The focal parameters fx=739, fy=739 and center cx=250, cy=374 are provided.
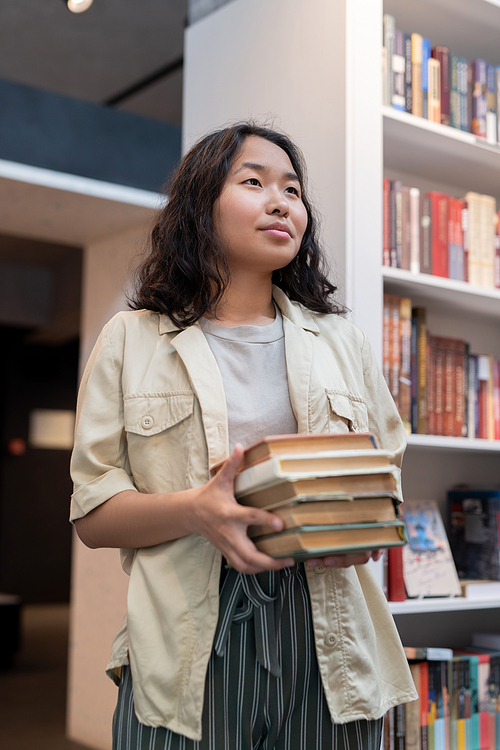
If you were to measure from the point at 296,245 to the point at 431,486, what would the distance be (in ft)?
4.12

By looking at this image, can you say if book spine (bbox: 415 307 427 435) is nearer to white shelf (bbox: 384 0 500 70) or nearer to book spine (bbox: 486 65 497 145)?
book spine (bbox: 486 65 497 145)

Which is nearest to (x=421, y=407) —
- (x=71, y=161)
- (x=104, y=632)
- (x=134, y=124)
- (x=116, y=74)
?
(x=104, y=632)

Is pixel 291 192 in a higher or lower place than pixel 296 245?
higher

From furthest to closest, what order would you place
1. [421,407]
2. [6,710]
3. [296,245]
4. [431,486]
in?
[6,710], [431,486], [421,407], [296,245]

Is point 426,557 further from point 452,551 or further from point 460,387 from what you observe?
point 460,387

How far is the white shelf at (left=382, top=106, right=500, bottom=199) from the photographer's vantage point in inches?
76.9

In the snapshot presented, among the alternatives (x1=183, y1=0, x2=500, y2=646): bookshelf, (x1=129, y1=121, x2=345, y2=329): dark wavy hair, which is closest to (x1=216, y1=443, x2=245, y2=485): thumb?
(x1=129, y1=121, x2=345, y2=329): dark wavy hair

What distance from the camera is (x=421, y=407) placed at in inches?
77.2

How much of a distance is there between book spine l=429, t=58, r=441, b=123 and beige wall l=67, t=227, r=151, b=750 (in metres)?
1.65

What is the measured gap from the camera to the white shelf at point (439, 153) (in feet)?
6.41

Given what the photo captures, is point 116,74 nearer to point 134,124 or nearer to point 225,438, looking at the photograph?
point 134,124

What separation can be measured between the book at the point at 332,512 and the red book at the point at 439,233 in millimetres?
1156

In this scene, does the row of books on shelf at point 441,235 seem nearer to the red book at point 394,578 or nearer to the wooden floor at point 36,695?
the red book at point 394,578

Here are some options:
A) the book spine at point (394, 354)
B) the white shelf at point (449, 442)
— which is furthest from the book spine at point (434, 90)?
the white shelf at point (449, 442)
